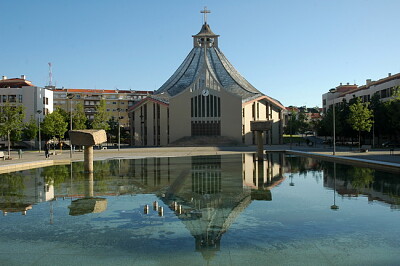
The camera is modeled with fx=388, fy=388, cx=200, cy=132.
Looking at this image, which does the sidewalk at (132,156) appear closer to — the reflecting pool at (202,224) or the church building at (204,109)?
the reflecting pool at (202,224)

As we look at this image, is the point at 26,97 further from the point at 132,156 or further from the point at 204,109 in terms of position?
the point at 132,156

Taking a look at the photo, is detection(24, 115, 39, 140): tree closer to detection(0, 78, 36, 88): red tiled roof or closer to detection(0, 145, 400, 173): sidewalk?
detection(0, 78, 36, 88): red tiled roof

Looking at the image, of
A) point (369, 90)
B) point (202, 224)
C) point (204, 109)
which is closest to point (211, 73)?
point (204, 109)

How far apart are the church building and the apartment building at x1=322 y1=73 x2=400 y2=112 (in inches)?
536

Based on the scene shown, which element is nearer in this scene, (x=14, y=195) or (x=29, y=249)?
(x=29, y=249)

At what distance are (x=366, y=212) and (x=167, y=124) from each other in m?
57.7

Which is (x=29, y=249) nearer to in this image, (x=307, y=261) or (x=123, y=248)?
(x=123, y=248)

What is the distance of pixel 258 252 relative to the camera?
6344 mm

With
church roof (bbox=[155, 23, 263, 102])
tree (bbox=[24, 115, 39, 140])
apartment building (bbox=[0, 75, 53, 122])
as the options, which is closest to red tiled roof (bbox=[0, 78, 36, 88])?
apartment building (bbox=[0, 75, 53, 122])

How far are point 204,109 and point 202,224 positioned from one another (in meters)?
57.9

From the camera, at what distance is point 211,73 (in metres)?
69.2

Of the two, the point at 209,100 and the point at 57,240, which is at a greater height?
the point at 209,100

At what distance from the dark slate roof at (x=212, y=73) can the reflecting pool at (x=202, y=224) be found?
5415cm

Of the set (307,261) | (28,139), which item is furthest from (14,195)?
(28,139)
